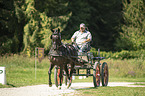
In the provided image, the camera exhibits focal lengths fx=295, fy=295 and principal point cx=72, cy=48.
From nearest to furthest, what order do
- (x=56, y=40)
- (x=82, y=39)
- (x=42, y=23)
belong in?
(x=56, y=40) < (x=82, y=39) < (x=42, y=23)

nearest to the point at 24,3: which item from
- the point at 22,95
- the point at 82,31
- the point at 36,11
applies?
the point at 36,11

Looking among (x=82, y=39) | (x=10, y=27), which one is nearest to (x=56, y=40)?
(x=82, y=39)

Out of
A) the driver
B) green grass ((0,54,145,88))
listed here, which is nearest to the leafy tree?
green grass ((0,54,145,88))

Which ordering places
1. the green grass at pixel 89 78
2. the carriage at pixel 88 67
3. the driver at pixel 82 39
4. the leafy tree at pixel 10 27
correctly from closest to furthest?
1. the carriage at pixel 88 67
2. the driver at pixel 82 39
3. the green grass at pixel 89 78
4. the leafy tree at pixel 10 27

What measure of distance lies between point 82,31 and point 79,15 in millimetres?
27609

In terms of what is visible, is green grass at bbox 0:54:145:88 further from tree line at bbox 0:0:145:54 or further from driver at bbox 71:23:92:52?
driver at bbox 71:23:92:52

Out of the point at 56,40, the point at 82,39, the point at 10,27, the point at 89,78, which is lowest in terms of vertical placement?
the point at 89,78

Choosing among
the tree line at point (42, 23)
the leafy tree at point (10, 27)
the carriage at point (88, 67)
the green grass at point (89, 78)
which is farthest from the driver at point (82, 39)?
the leafy tree at point (10, 27)

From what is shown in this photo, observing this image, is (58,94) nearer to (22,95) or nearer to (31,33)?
(22,95)

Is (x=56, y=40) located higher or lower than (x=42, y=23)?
lower

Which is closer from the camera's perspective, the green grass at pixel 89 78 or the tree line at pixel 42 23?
the green grass at pixel 89 78

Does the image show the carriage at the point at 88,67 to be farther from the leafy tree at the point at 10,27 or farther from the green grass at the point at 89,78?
the leafy tree at the point at 10,27

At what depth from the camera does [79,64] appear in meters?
13.5

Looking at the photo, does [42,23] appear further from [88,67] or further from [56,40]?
[56,40]
